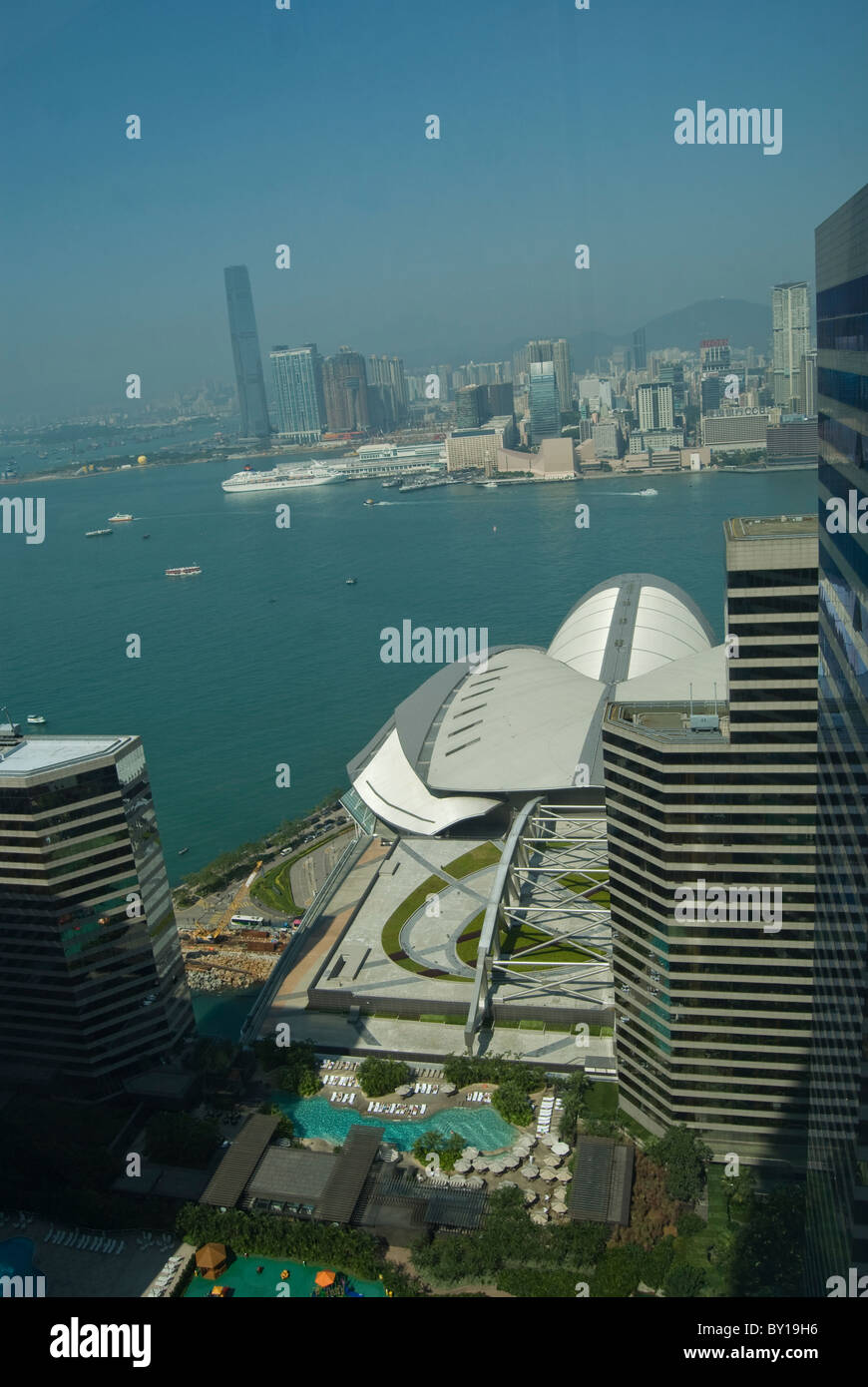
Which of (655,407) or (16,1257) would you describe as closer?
(16,1257)

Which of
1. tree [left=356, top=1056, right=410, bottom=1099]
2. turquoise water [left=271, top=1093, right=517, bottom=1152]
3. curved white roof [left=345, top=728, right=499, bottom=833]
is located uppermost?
curved white roof [left=345, top=728, right=499, bottom=833]

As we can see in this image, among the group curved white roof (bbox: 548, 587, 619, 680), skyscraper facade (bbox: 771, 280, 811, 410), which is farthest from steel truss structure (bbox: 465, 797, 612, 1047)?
skyscraper facade (bbox: 771, 280, 811, 410)

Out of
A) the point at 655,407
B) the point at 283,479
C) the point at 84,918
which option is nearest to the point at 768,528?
the point at 84,918

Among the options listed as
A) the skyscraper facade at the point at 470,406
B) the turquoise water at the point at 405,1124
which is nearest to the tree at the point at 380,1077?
the turquoise water at the point at 405,1124

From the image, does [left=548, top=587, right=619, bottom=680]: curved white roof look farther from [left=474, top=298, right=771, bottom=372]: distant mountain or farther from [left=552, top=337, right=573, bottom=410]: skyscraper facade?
[left=474, top=298, right=771, bottom=372]: distant mountain

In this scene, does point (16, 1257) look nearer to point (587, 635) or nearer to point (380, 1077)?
point (380, 1077)
